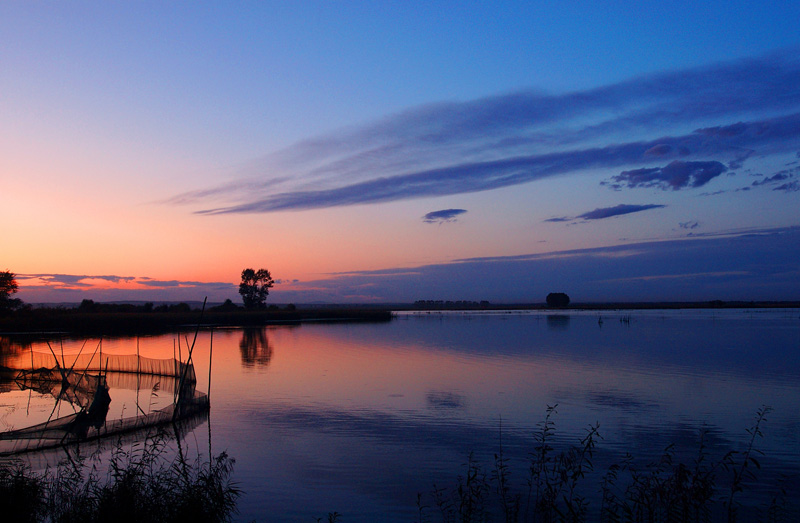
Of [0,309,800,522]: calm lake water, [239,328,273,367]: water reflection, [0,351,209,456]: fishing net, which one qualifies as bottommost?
[239,328,273,367]: water reflection

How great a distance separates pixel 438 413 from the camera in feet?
59.5

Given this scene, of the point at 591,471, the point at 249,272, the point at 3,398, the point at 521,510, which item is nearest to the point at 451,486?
the point at 521,510

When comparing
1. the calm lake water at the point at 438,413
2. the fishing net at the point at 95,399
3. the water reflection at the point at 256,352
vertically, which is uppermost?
the fishing net at the point at 95,399

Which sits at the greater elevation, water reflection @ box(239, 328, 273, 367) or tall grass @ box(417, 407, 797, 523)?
tall grass @ box(417, 407, 797, 523)

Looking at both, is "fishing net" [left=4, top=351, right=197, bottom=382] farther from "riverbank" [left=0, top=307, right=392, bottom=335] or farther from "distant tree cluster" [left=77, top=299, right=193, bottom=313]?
"distant tree cluster" [left=77, top=299, right=193, bottom=313]

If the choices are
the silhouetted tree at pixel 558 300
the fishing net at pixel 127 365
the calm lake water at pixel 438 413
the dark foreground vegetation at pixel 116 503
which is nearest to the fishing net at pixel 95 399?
the fishing net at pixel 127 365

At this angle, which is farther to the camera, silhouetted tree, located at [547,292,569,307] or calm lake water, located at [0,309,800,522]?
silhouetted tree, located at [547,292,569,307]

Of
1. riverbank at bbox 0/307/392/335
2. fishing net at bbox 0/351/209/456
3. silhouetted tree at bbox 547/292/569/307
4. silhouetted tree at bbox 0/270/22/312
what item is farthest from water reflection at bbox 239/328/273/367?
silhouetted tree at bbox 547/292/569/307

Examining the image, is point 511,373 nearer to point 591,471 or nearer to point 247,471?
point 591,471

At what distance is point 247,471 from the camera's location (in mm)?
12328

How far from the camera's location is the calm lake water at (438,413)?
11641 millimetres

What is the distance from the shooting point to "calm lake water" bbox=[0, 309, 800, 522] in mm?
11641

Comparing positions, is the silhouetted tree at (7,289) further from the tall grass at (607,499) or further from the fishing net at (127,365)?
the tall grass at (607,499)

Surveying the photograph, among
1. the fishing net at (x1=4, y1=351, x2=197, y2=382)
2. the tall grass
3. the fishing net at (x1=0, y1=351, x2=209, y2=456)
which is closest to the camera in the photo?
the tall grass
